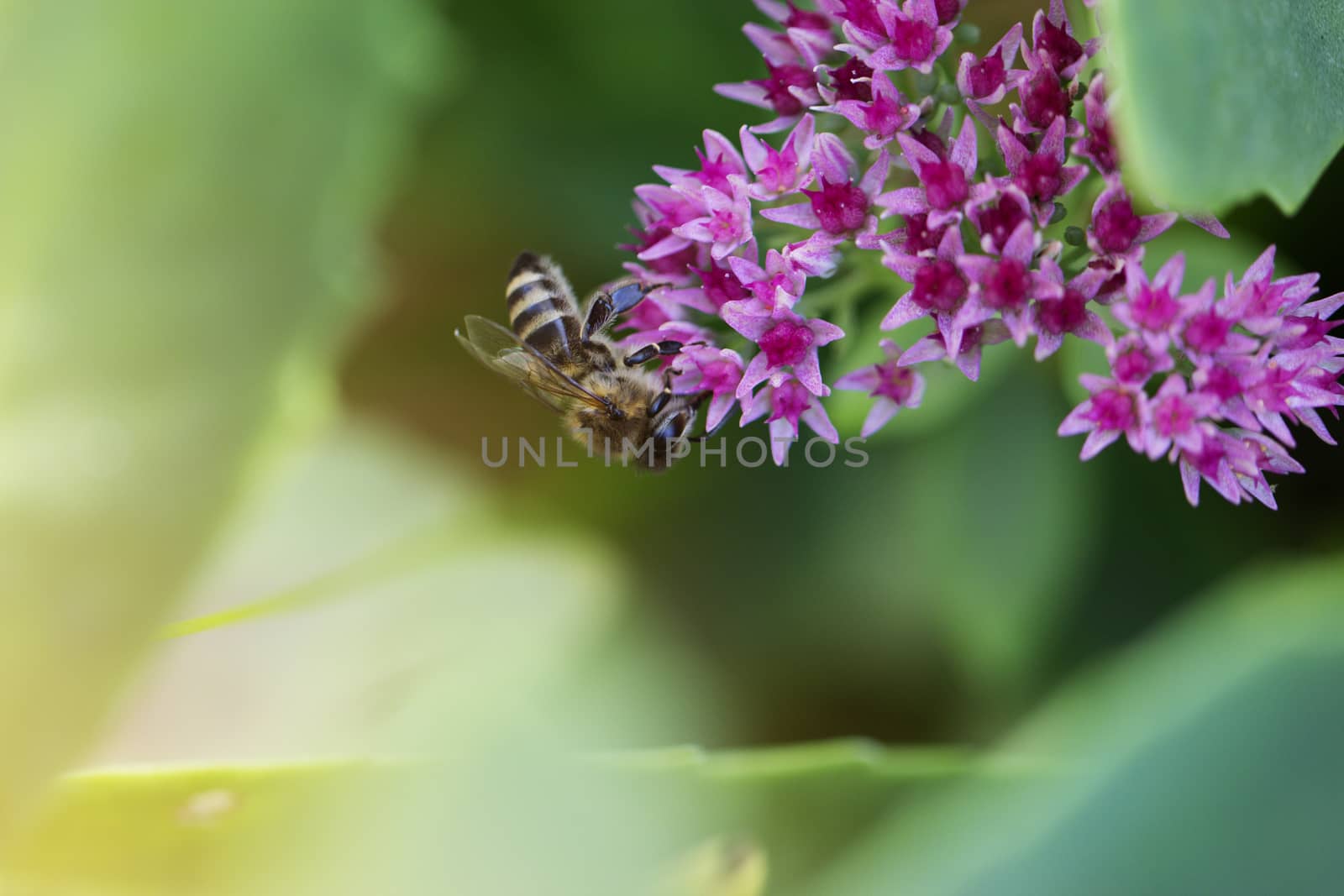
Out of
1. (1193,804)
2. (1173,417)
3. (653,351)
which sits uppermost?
(653,351)

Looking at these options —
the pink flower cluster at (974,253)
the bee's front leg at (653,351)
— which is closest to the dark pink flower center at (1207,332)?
the pink flower cluster at (974,253)

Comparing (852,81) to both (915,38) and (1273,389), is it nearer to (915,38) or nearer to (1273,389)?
(915,38)

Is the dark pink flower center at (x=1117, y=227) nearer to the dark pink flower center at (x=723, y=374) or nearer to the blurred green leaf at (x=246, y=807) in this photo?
the dark pink flower center at (x=723, y=374)

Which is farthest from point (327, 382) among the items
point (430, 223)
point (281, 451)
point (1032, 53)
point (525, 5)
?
point (1032, 53)

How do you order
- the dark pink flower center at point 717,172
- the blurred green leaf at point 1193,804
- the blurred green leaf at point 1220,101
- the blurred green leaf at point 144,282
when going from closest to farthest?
the blurred green leaf at point 1220,101 < the blurred green leaf at point 1193,804 < the dark pink flower center at point 717,172 < the blurred green leaf at point 144,282

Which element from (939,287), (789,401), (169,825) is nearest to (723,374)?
(789,401)

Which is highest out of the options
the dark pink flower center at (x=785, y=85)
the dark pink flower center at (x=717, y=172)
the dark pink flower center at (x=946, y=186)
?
the dark pink flower center at (x=785, y=85)

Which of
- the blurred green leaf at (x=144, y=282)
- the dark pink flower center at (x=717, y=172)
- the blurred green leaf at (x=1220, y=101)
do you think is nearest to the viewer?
the blurred green leaf at (x=1220, y=101)

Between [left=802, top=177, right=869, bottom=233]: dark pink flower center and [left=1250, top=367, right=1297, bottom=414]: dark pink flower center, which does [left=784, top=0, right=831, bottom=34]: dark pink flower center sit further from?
[left=1250, top=367, right=1297, bottom=414]: dark pink flower center
